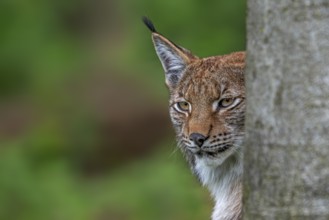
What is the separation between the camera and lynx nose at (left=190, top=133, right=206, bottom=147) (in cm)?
615

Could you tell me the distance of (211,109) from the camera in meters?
6.26

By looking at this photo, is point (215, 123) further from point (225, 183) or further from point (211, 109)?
point (225, 183)

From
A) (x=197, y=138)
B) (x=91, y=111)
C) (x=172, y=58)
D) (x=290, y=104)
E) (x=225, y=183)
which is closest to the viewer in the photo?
(x=290, y=104)

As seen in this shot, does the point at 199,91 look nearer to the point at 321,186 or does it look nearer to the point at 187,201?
the point at 321,186

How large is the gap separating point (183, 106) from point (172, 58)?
52cm

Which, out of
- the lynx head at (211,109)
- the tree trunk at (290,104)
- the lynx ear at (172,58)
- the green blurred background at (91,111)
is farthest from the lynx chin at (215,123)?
the green blurred background at (91,111)

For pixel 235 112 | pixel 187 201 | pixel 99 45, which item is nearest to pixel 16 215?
pixel 187 201

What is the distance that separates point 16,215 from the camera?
1202 centimetres

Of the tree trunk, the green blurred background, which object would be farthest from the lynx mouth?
the green blurred background

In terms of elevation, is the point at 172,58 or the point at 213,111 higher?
the point at 172,58

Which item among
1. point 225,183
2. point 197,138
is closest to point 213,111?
point 197,138

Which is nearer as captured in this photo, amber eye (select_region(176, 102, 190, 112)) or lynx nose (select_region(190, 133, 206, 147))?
lynx nose (select_region(190, 133, 206, 147))

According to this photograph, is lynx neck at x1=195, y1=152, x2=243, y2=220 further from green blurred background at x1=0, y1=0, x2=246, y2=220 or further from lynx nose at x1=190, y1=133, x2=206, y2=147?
green blurred background at x1=0, y1=0, x2=246, y2=220

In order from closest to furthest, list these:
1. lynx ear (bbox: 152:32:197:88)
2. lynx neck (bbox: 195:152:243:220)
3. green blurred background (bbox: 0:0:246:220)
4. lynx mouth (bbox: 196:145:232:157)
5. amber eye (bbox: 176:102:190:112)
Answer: lynx mouth (bbox: 196:145:232:157), lynx neck (bbox: 195:152:243:220), amber eye (bbox: 176:102:190:112), lynx ear (bbox: 152:32:197:88), green blurred background (bbox: 0:0:246:220)
